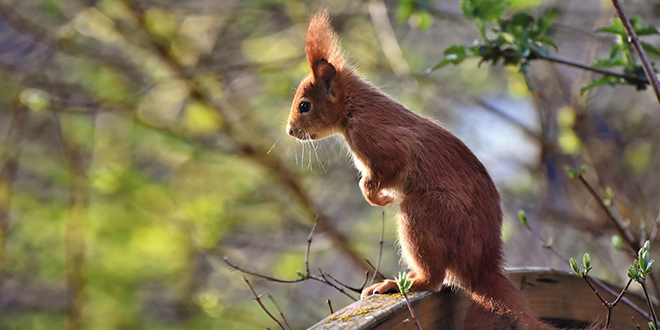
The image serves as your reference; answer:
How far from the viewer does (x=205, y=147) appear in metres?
3.22

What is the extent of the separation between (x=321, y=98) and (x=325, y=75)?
2.6 inches

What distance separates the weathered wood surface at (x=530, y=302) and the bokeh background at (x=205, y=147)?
1373 millimetres

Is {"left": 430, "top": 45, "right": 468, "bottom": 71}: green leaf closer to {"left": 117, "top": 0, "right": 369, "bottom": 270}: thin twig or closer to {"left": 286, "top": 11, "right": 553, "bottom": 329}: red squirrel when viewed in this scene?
{"left": 286, "top": 11, "right": 553, "bottom": 329}: red squirrel

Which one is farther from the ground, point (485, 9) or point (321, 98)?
point (485, 9)

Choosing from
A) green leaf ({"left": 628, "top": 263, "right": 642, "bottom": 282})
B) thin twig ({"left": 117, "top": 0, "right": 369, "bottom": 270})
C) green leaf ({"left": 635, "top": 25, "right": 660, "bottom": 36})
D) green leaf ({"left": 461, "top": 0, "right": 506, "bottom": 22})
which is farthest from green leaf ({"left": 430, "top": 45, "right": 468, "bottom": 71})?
thin twig ({"left": 117, "top": 0, "right": 369, "bottom": 270})

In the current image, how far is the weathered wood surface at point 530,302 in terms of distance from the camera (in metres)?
1.15

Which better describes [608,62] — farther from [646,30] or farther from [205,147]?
[205,147]

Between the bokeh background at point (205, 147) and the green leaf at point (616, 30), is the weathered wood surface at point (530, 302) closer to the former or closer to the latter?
the green leaf at point (616, 30)

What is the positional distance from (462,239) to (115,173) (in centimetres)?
239

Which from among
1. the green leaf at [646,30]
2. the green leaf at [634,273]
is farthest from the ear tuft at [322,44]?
the green leaf at [634,273]

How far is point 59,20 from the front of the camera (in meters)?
3.52

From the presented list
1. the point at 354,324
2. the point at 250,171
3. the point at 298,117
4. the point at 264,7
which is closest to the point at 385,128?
the point at 298,117

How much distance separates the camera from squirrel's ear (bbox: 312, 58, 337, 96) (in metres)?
1.64

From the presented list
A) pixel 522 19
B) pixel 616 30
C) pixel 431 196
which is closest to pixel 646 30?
pixel 616 30
